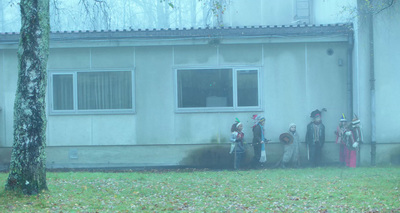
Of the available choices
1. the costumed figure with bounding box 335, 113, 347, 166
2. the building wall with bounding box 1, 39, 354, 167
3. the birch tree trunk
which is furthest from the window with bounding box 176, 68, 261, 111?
the birch tree trunk

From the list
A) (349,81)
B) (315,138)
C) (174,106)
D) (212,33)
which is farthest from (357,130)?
(174,106)

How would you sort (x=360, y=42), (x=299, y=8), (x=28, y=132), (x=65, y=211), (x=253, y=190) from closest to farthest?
(x=65, y=211) → (x=28, y=132) → (x=253, y=190) → (x=360, y=42) → (x=299, y=8)

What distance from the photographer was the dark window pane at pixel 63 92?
13.6m

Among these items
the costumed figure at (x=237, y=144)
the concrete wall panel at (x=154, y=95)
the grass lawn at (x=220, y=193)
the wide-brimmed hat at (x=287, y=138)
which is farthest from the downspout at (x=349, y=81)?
the concrete wall panel at (x=154, y=95)

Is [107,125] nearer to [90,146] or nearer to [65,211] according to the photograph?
[90,146]

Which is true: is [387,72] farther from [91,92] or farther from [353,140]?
[91,92]

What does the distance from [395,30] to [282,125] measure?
3.93m

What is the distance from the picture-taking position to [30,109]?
834 centimetres

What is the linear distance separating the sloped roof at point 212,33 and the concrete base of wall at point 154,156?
3009 mm

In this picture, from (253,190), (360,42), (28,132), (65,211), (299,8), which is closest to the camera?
(65,211)

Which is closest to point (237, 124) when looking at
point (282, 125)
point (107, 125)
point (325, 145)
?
point (282, 125)

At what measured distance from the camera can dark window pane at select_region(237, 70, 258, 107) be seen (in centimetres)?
1352

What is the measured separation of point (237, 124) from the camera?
42.9ft

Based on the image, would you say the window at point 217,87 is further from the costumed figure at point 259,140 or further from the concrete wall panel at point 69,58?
Result: the concrete wall panel at point 69,58
